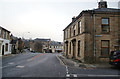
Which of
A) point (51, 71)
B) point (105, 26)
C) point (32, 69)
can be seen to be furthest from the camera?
point (105, 26)

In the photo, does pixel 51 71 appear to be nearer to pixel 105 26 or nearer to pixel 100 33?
pixel 100 33

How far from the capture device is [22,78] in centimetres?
687

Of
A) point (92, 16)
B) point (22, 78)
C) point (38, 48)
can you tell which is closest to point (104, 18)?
point (92, 16)

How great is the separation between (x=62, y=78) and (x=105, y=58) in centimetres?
918

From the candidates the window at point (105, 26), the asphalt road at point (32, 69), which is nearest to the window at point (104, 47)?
the window at point (105, 26)

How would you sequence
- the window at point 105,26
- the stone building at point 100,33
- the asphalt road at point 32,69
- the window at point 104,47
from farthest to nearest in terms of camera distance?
the window at point 105,26 < the window at point 104,47 < the stone building at point 100,33 < the asphalt road at point 32,69

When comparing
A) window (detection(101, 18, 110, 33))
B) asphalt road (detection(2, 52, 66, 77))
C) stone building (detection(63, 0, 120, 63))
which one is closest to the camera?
asphalt road (detection(2, 52, 66, 77))

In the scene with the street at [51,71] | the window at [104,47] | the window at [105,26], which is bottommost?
the street at [51,71]

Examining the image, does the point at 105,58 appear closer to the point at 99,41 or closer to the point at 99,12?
the point at 99,41

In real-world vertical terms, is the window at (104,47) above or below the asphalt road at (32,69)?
above

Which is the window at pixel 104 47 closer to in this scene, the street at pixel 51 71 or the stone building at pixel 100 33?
the stone building at pixel 100 33

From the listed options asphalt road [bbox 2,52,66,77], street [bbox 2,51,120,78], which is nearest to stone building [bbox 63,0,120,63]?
street [bbox 2,51,120,78]

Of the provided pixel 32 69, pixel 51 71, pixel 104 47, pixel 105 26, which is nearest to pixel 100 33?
pixel 105 26

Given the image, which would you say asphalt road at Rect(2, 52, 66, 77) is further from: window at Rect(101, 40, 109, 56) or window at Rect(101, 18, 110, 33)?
window at Rect(101, 18, 110, 33)
